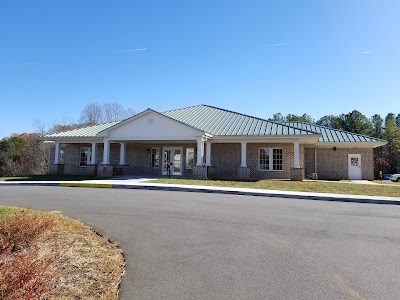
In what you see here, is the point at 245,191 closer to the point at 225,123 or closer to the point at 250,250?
the point at 250,250

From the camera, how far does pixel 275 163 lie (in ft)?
76.4

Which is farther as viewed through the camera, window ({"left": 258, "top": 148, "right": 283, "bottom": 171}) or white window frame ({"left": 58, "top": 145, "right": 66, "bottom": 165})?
white window frame ({"left": 58, "top": 145, "right": 66, "bottom": 165})

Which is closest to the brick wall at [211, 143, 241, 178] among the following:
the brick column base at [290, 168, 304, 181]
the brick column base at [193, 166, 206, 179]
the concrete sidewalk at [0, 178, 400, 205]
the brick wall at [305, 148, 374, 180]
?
the brick column base at [193, 166, 206, 179]

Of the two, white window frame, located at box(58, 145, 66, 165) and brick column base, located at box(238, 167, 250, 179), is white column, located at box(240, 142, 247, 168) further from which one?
white window frame, located at box(58, 145, 66, 165)

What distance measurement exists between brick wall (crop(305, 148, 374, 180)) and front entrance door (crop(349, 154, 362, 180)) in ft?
0.79

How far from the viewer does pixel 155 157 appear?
25.5 meters

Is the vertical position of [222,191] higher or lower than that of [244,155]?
lower

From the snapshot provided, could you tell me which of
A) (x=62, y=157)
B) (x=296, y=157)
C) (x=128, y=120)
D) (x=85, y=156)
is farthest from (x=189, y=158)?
(x=62, y=157)

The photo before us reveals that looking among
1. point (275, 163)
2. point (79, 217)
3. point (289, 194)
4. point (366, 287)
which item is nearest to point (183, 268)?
point (366, 287)

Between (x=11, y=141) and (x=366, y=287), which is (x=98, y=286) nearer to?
(x=366, y=287)

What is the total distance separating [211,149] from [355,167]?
11.7 metres

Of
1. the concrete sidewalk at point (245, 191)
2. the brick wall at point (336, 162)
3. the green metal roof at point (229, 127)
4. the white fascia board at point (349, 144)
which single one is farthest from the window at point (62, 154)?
the white fascia board at point (349, 144)

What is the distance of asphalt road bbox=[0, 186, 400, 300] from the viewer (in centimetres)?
415

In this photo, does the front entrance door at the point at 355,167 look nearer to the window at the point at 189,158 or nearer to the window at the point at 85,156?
the window at the point at 189,158
